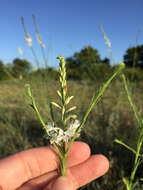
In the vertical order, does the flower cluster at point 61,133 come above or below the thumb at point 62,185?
above

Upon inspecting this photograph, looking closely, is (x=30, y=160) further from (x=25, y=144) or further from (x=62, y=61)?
(x=25, y=144)

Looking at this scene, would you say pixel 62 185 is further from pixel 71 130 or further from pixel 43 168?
pixel 43 168

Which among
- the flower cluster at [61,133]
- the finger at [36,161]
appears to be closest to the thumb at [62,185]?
the flower cluster at [61,133]

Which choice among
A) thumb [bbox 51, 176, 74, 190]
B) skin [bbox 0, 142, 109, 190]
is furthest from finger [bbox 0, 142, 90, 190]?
thumb [bbox 51, 176, 74, 190]

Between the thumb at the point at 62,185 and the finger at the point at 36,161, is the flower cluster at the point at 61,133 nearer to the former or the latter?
the thumb at the point at 62,185

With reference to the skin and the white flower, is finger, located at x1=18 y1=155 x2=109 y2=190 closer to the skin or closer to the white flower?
the skin

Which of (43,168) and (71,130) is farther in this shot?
(43,168)

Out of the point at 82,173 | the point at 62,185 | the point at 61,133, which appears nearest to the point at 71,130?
the point at 61,133
